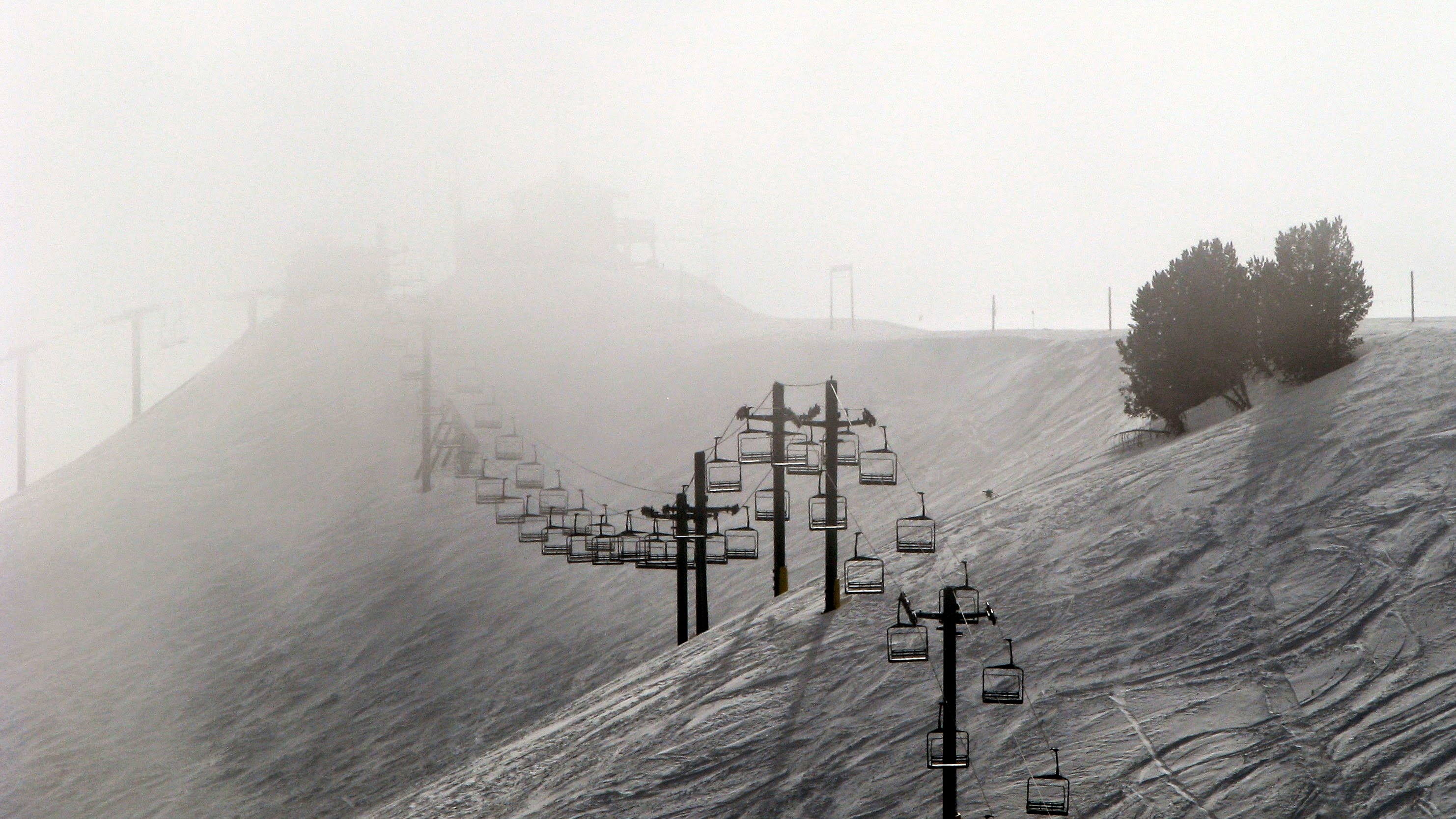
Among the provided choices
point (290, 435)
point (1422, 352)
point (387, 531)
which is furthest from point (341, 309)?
point (1422, 352)

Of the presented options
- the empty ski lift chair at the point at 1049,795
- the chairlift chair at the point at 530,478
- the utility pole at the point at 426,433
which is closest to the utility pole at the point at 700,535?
the chairlift chair at the point at 530,478

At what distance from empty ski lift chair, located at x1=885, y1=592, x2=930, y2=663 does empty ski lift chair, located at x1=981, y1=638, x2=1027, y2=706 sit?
135cm

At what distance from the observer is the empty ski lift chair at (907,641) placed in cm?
2608

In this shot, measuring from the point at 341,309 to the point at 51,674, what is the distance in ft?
202

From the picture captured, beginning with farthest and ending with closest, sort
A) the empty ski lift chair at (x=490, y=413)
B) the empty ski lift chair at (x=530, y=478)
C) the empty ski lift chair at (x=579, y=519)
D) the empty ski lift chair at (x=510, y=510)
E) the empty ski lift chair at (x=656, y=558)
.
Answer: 1. the empty ski lift chair at (x=490, y=413)
2. the empty ski lift chair at (x=530, y=478)
3. the empty ski lift chair at (x=510, y=510)
4. the empty ski lift chair at (x=579, y=519)
5. the empty ski lift chair at (x=656, y=558)

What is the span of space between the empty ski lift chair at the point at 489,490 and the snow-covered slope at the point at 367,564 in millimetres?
1577

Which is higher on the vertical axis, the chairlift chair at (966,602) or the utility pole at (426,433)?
the utility pole at (426,433)

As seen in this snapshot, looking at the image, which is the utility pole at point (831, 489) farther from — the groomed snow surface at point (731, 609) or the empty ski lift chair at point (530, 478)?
the empty ski lift chair at point (530, 478)

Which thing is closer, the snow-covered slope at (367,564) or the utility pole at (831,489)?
the utility pole at (831,489)

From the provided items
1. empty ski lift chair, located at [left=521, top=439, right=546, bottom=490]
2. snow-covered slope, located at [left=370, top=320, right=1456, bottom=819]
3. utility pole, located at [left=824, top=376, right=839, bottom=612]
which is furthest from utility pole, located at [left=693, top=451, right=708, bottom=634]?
empty ski lift chair, located at [left=521, top=439, right=546, bottom=490]

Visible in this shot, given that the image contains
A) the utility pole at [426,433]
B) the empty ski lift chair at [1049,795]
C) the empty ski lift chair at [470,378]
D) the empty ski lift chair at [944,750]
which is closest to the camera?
the empty ski lift chair at [944,750]

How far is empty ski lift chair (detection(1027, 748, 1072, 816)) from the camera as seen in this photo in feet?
80.1

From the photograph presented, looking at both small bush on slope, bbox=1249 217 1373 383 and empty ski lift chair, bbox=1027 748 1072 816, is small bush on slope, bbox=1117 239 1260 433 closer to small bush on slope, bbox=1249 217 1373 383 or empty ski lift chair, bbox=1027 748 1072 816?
small bush on slope, bbox=1249 217 1373 383

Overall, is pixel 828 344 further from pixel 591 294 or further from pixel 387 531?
pixel 591 294
